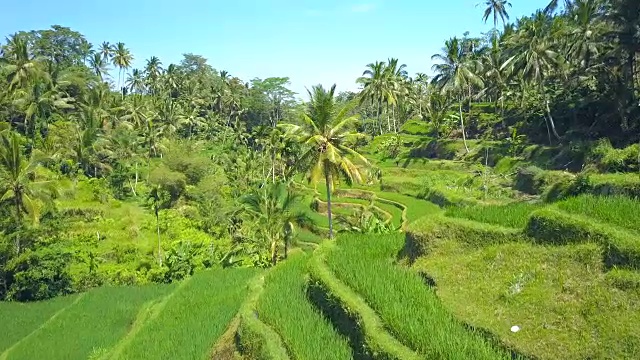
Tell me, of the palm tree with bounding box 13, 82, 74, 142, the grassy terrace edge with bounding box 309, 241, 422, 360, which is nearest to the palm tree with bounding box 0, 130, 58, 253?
the grassy terrace edge with bounding box 309, 241, 422, 360

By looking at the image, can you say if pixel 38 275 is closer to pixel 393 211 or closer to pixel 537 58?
pixel 393 211

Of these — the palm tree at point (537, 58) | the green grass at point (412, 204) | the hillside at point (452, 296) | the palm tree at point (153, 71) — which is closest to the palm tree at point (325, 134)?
the hillside at point (452, 296)

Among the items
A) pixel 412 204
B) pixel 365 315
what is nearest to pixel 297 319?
pixel 365 315

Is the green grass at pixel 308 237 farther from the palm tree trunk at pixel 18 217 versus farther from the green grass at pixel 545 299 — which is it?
the green grass at pixel 545 299

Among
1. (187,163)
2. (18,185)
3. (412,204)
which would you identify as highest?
(187,163)

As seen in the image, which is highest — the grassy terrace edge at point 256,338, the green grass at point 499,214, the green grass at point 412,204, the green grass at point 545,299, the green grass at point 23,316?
the green grass at point 499,214

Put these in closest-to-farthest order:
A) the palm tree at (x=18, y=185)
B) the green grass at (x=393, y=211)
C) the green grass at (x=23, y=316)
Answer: the green grass at (x=23, y=316), the palm tree at (x=18, y=185), the green grass at (x=393, y=211)
